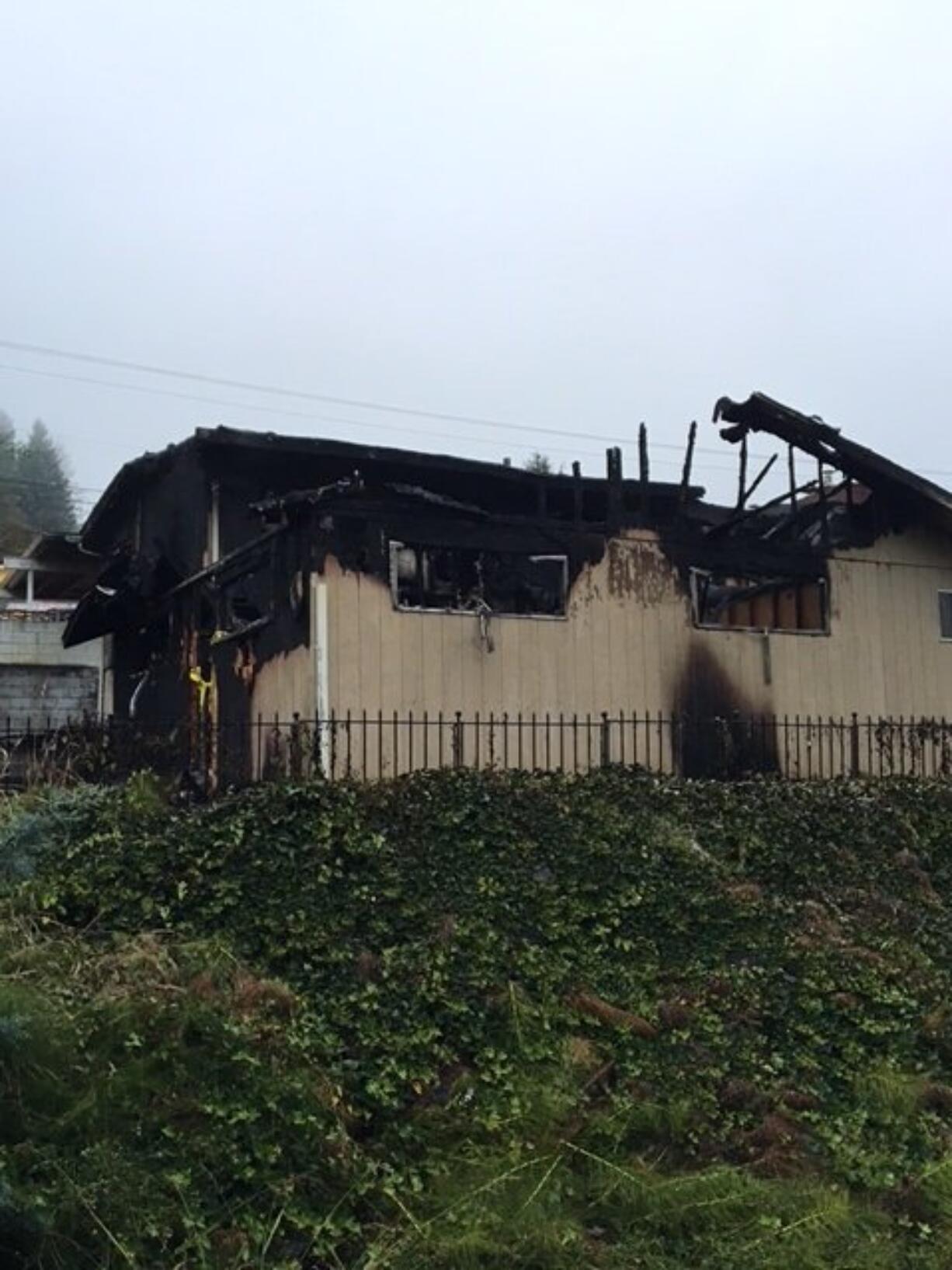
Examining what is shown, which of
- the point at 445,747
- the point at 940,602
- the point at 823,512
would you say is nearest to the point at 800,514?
the point at 823,512

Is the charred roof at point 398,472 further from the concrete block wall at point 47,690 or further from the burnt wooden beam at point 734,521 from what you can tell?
the concrete block wall at point 47,690

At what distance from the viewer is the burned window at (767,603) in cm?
1398

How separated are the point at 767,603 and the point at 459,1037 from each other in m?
9.01

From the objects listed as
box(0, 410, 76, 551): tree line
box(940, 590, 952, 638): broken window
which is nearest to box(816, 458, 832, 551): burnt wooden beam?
box(940, 590, 952, 638): broken window

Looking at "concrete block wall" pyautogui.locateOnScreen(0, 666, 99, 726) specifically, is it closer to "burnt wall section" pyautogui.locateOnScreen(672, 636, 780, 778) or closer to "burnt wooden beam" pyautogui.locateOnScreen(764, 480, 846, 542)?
"burnt wall section" pyautogui.locateOnScreen(672, 636, 780, 778)

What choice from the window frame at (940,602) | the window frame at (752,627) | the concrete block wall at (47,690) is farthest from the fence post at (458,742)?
the concrete block wall at (47,690)

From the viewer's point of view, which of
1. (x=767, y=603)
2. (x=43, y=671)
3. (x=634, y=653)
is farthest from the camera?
(x=43, y=671)

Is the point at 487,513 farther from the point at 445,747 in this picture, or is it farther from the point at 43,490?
the point at 43,490

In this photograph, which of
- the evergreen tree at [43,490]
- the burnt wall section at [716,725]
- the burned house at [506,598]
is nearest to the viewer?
the burned house at [506,598]

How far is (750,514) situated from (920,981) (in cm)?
666

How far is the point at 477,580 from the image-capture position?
12227 mm

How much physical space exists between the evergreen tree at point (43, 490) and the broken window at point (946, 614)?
41217 mm

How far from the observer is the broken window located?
597 inches

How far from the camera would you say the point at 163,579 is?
15164 mm
